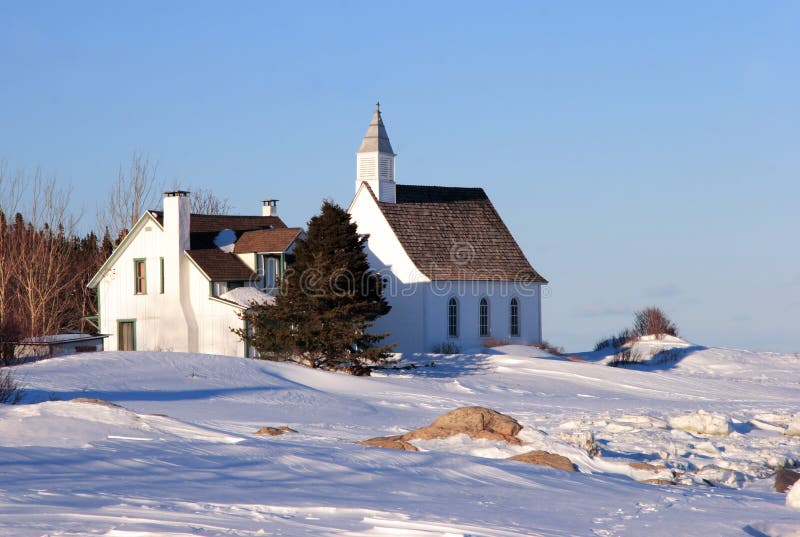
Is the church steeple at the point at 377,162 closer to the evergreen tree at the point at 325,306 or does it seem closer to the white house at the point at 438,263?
the white house at the point at 438,263

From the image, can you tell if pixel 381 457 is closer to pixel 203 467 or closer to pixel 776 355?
pixel 203 467

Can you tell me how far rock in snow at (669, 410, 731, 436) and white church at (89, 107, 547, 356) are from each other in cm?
2276

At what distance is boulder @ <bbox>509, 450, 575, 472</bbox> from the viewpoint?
1642cm

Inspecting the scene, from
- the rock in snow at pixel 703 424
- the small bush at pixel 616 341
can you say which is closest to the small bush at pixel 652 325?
the small bush at pixel 616 341

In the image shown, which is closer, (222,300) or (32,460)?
(32,460)

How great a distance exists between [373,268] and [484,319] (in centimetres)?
541

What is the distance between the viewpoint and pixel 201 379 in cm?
3219

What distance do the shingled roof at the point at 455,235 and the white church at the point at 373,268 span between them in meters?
0.06

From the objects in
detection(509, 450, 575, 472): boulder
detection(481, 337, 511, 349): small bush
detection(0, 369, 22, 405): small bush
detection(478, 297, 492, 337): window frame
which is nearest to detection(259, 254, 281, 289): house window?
detection(478, 297, 492, 337): window frame

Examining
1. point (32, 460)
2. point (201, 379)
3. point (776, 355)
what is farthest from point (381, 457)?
point (776, 355)

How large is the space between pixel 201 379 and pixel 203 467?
18153 mm

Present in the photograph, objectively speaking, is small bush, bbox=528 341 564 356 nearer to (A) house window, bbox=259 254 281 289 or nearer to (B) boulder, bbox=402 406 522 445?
(A) house window, bbox=259 254 281 289

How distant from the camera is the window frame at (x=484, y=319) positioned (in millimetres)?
49438

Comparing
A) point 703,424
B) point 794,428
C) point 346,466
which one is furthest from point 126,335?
point 346,466
